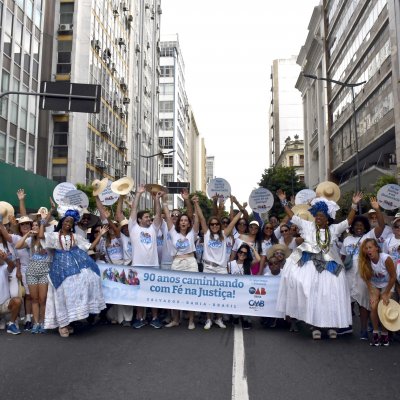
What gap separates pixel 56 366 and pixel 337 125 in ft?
155

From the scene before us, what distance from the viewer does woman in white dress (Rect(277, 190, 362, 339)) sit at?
693 cm

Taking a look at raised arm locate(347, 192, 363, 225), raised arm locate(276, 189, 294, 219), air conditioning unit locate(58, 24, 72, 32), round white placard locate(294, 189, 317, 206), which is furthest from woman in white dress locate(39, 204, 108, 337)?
air conditioning unit locate(58, 24, 72, 32)

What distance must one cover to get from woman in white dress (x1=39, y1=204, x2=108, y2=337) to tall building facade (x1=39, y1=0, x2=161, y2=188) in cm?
3084

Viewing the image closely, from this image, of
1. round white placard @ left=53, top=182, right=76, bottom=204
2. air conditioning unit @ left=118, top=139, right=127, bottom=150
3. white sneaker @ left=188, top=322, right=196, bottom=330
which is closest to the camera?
white sneaker @ left=188, top=322, right=196, bottom=330

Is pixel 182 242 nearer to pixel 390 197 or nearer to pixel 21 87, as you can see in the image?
pixel 390 197

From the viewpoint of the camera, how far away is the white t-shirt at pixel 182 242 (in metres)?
8.30

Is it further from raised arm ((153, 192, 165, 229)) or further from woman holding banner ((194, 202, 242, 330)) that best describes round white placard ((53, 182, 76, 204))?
woman holding banner ((194, 202, 242, 330))

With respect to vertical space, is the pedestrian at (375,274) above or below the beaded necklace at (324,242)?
below

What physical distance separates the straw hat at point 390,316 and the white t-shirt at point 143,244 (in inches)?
150

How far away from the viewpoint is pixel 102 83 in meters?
44.1

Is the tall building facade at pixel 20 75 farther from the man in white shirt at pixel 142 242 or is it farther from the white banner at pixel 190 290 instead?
the white banner at pixel 190 290

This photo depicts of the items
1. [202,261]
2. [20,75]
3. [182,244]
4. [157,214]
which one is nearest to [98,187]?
[157,214]

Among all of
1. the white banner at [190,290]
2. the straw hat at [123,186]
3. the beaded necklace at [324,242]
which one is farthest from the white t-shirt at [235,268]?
the straw hat at [123,186]

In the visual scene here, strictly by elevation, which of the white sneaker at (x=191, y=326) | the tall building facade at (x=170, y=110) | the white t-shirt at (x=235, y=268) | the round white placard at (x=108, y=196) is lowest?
the white sneaker at (x=191, y=326)
